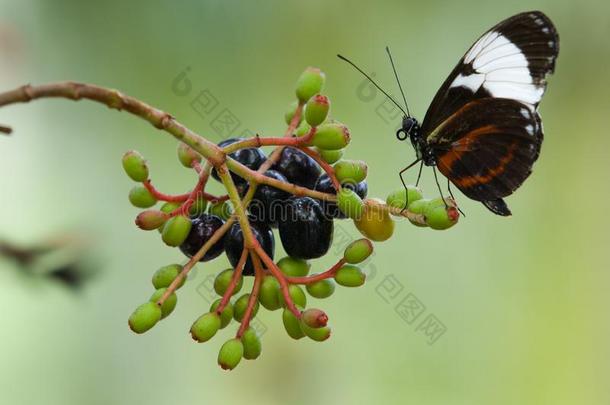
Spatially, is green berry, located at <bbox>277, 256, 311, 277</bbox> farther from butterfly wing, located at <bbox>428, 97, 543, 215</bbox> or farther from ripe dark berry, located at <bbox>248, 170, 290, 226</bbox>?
butterfly wing, located at <bbox>428, 97, 543, 215</bbox>

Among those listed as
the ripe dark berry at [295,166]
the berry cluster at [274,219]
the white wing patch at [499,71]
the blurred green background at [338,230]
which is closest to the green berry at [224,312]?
the berry cluster at [274,219]

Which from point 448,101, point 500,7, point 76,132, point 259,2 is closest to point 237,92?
point 259,2

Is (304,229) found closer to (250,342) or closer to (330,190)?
(330,190)

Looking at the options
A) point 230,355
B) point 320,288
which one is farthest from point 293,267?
point 230,355

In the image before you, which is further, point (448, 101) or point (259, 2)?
point (259, 2)

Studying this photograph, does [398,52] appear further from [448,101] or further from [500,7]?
[448,101]

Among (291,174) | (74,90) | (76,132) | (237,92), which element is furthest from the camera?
(237,92)

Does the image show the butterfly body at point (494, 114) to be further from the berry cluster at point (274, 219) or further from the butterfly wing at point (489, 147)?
the berry cluster at point (274, 219)
